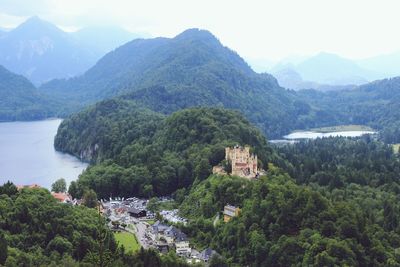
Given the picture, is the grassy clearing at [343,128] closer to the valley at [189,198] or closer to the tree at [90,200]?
the valley at [189,198]

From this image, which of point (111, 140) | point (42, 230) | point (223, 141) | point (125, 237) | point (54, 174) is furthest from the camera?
point (111, 140)

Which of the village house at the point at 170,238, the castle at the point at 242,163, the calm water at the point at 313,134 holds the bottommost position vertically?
the calm water at the point at 313,134

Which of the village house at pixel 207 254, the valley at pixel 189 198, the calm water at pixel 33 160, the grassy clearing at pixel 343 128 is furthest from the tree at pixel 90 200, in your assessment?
the grassy clearing at pixel 343 128

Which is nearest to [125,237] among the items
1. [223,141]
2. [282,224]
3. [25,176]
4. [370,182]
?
[282,224]

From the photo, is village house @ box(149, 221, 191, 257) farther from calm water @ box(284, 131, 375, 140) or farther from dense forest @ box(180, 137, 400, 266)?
calm water @ box(284, 131, 375, 140)

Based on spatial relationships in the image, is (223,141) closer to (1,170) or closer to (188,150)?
(188,150)

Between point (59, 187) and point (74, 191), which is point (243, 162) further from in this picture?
point (59, 187)

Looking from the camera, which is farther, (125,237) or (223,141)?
(223,141)

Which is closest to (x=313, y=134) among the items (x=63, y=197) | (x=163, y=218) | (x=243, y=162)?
(x=243, y=162)
